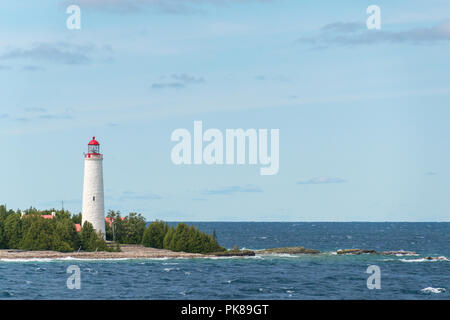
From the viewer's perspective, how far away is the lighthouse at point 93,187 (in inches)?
3610

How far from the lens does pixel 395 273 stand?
8319 centimetres

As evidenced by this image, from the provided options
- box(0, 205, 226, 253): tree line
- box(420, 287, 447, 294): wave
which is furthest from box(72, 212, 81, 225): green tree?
box(420, 287, 447, 294): wave

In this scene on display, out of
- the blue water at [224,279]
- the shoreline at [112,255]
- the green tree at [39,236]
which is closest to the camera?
the blue water at [224,279]

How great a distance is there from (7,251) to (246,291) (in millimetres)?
39824

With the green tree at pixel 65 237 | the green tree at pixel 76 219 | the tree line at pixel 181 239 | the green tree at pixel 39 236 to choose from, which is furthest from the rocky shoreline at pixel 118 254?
the green tree at pixel 76 219

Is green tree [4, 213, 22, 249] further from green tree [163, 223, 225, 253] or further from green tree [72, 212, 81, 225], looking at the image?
green tree [163, 223, 225, 253]

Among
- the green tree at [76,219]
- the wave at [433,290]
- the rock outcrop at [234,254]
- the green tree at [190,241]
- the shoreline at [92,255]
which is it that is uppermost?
the green tree at [76,219]

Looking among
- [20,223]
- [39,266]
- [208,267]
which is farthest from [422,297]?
[20,223]

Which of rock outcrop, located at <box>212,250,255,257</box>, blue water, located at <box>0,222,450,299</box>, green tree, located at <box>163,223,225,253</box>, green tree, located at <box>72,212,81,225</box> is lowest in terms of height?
blue water, located at <box>0,222,450,299</box>

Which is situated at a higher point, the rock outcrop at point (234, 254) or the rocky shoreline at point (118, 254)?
the rocky shoreline at point (118, 254)

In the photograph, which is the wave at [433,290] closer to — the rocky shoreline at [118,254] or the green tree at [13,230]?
the rocky shoreline at [118,254]

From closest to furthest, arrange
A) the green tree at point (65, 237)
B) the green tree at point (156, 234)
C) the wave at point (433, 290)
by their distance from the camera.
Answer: the wave at point (433, 290)
the green tree at point (65, 237)
the green tree at point (156, 234)

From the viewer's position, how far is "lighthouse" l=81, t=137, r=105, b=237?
91688mm
